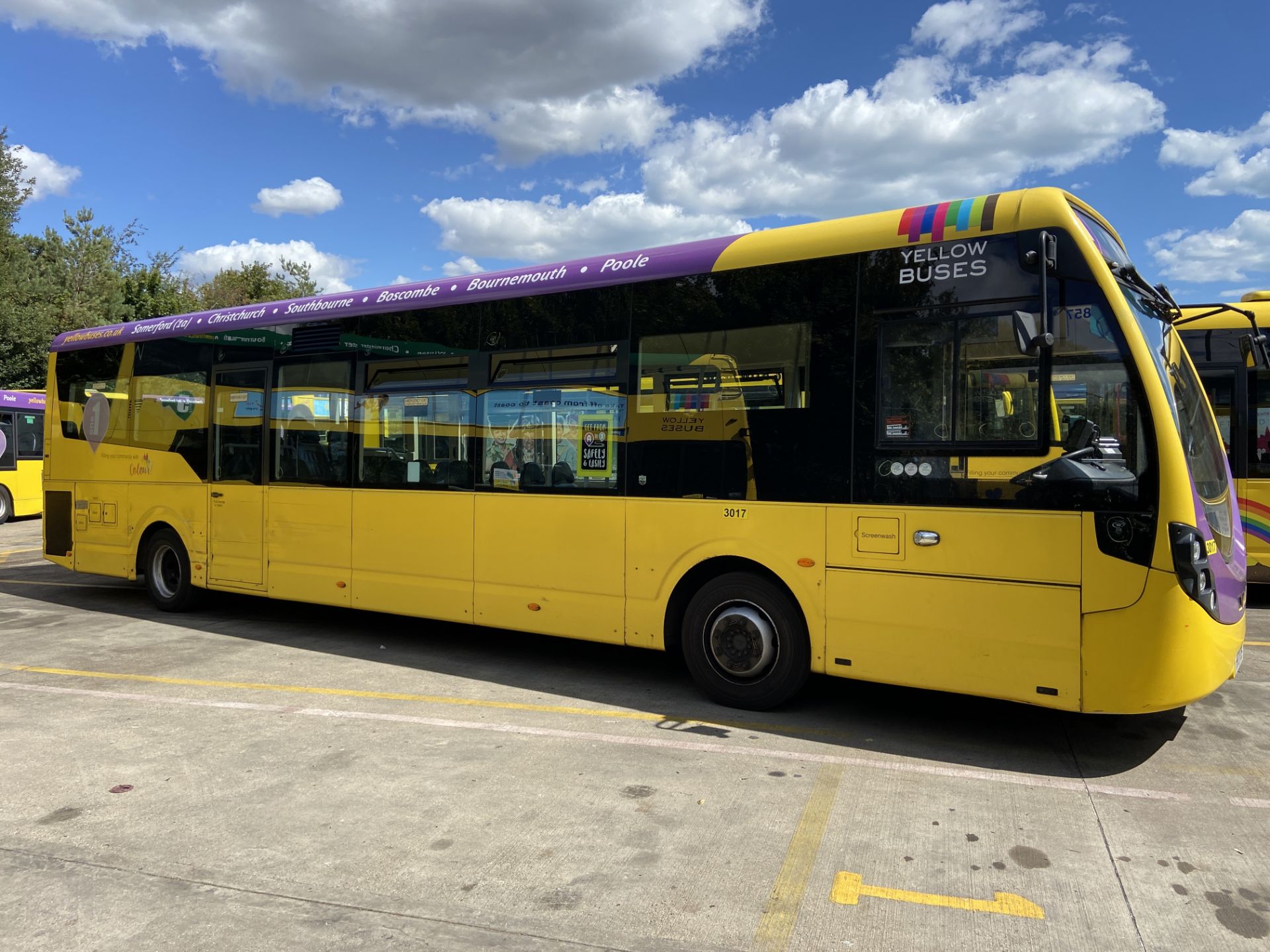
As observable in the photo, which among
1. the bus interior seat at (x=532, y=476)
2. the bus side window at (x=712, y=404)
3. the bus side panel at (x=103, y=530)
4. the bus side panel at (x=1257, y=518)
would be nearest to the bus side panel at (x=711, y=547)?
the bus side window at (x=712, y=404)

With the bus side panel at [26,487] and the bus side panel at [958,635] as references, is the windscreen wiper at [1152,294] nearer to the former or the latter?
the bus side panel at [958,635]

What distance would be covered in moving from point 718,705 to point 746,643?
60cm

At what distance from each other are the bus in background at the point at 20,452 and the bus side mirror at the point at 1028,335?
23019 mm

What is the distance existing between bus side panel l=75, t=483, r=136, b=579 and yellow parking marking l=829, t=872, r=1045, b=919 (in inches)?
372

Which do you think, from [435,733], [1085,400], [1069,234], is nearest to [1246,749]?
[1085,400]

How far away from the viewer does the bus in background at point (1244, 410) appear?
9.65 metres

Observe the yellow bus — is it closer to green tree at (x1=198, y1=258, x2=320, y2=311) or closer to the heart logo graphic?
the heart logo graphic

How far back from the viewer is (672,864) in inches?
148

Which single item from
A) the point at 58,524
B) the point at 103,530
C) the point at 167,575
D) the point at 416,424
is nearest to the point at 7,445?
the point at 58,524

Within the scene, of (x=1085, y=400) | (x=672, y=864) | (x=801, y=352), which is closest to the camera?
(x=672, y=864)

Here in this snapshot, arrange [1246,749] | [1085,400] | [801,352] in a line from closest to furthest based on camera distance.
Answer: [1085,400] → [1246,749] → [801,352]

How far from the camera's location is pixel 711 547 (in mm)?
5992

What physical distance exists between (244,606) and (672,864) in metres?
8.28

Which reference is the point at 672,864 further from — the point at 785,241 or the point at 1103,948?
the point at 785,241
